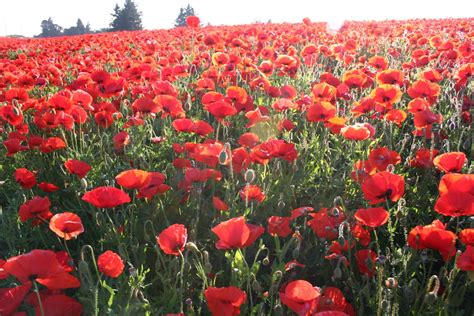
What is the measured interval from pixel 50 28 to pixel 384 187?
262ft

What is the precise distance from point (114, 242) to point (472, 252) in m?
1.31

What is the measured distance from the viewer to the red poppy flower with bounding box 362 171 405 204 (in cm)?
158

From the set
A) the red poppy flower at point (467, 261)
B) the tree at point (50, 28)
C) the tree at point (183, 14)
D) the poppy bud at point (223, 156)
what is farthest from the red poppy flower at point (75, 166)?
the tree at point (50, 28)

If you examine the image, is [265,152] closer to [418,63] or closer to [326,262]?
[326,262]

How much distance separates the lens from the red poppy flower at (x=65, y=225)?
1485mm

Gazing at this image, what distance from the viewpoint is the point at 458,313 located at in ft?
4.79

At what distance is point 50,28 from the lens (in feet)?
241

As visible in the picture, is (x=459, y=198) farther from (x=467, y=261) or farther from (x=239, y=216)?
(x=239, y=216)

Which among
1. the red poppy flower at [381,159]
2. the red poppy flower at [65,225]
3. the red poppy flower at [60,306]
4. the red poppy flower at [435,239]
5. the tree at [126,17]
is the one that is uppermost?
the tree at [126,17]

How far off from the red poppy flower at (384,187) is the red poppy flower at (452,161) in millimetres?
231

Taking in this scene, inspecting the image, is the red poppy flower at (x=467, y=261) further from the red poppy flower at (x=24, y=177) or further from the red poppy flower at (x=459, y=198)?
the red poppy flower at (x=24, y=177)

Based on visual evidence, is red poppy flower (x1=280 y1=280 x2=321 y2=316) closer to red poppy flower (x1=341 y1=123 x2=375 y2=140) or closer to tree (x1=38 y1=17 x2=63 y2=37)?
red poppy flower (x1=341 y1=123 x2=375 y2=140)

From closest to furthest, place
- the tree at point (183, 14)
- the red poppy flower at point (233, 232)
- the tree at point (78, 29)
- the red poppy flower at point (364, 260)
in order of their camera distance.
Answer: the red poppy flower at point (233, 232)
the red poppy flower at point (364, 260)
the tree at point (183, 14)
the tree at point (78, 29)

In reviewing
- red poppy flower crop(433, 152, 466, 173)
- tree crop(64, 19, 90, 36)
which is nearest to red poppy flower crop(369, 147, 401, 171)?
red poppy flower crop(433, 152, 466, 173)
